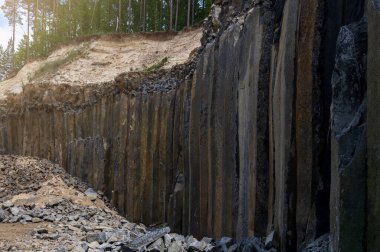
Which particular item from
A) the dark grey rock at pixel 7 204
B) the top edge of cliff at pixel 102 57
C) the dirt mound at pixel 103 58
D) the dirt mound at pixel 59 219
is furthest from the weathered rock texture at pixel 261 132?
the dirt mound at pixel 103 58

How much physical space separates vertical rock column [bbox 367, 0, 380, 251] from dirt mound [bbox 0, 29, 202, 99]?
850 inches

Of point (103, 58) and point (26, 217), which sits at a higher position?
point (103, 58)

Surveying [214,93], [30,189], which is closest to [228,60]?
[214,93]

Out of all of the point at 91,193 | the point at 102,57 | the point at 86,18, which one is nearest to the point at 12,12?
the point at 86,18

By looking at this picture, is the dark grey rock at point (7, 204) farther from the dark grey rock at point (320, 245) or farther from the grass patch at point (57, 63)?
the grass patch at point (57, 63)

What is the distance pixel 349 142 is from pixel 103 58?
25.8m

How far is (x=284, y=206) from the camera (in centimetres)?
464

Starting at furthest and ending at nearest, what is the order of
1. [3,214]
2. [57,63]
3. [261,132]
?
[57,63]
[3,214]
[261,132]

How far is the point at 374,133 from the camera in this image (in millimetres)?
3094

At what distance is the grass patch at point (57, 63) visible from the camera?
28.3 m

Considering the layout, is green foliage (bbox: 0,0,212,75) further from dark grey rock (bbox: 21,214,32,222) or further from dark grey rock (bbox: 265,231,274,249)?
dark grey rock (bbox: 265,231,274,249)

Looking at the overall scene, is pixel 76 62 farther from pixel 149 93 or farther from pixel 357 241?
pixel 357 241

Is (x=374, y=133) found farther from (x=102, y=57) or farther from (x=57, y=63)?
(x=57, y=63)

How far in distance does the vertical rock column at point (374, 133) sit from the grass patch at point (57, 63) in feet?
87.1
